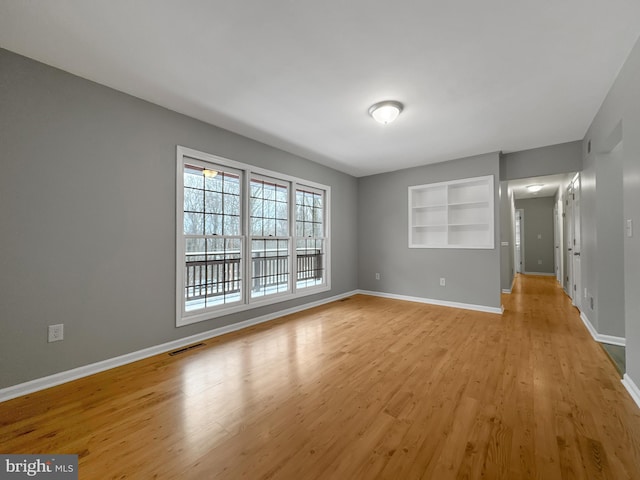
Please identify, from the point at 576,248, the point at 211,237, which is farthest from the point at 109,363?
the point at 576,248

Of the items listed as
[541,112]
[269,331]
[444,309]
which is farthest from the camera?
[444,309]

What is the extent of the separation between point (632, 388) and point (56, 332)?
4569mm

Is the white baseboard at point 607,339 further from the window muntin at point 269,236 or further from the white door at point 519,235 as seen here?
the white door at point 519,235

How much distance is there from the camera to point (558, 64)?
2.25 m

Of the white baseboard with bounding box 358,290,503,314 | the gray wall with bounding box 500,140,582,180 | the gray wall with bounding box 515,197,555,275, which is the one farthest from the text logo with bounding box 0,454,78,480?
the gray wall with bounding box 515,197,555,275

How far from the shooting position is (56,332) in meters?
2.27

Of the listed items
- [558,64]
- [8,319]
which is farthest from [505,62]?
[8,319]

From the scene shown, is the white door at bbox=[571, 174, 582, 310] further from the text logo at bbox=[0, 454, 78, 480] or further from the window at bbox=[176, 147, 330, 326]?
the text logo at bbox=[0, 454, 78, 480]

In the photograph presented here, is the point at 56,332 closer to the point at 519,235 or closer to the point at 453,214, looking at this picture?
the point at 453,214

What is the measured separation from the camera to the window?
127 inches

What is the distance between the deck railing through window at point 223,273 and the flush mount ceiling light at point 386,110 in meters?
2.49

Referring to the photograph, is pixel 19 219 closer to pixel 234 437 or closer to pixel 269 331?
pixel 234 437

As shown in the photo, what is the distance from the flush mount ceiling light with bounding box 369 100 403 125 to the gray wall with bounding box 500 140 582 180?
2.77 meters

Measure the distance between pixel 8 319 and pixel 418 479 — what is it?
117 inches
